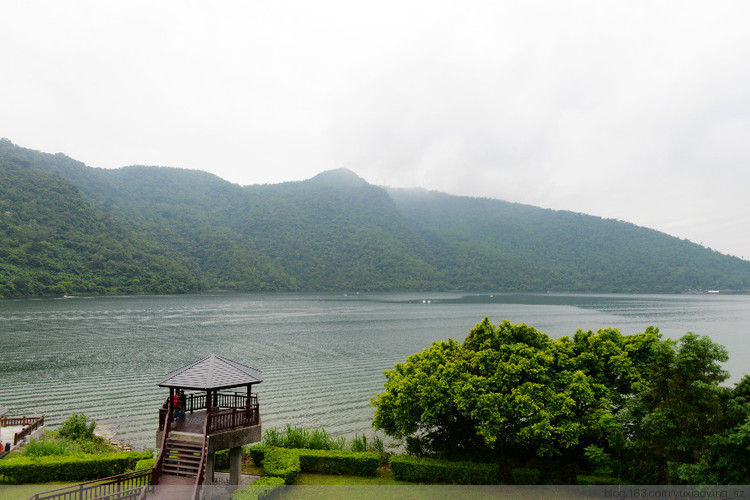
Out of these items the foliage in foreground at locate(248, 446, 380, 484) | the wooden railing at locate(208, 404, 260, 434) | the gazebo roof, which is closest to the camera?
the gazebo roof

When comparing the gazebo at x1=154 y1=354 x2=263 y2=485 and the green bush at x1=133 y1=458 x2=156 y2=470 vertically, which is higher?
the gazebo at x1=154 y1=354 x2=263 y2=485

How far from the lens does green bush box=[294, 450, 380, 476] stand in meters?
16.8

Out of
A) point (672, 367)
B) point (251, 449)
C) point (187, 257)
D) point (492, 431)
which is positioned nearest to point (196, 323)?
point (251, 449)

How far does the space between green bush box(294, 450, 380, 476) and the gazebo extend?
2.97m

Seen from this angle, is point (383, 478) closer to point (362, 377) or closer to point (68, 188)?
point (362, 377)

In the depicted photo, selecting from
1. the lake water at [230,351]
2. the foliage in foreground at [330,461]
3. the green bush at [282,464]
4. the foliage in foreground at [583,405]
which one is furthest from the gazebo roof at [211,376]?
the lake water at [230,351]

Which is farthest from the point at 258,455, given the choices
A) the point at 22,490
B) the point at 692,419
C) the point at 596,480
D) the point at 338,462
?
the point at 692,419

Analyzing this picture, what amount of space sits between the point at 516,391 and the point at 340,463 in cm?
770

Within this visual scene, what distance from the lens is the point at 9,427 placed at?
2100 centimetres

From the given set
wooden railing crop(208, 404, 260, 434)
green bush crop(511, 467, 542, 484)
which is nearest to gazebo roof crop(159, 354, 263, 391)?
wooden railing crop(208, 404, 260, 434)

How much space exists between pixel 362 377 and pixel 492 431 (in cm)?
2538

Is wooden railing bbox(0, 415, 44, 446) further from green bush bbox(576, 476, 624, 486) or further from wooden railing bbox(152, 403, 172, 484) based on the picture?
green bush bbox(576, 476, 624, 486)

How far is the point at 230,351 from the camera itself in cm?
5100

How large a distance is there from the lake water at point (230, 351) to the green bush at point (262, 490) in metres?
11.1
